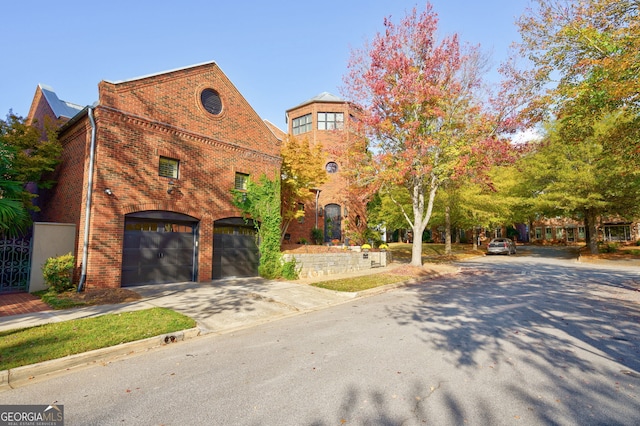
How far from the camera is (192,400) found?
144 inches

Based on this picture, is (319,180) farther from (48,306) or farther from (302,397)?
(302,397)

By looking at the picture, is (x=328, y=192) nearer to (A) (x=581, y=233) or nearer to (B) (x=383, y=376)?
(B) (x=383, y=376)

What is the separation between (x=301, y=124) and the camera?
26891 mm

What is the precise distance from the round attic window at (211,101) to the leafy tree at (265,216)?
145 inches

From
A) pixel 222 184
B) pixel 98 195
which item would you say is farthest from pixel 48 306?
pixel 222 184

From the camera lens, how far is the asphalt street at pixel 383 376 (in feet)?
10.7

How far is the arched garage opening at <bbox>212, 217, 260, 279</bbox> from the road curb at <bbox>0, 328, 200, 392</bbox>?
772 cm

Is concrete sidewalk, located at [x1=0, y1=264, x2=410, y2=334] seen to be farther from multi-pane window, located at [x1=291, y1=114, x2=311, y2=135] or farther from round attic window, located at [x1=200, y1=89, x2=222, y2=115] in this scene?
multi-pane window, located at [x1=291, y1=114, x2=311, y2=135]

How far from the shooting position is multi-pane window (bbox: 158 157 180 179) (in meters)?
12.1

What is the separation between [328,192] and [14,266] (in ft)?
59.5

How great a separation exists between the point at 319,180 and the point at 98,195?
412 inches

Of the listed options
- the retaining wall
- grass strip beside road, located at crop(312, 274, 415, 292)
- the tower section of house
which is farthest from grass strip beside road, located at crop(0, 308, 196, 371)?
the tower section of house

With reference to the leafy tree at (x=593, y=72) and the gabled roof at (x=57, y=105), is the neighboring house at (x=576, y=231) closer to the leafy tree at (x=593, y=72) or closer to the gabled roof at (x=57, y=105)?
the leafy tree at (x=593, y=72)

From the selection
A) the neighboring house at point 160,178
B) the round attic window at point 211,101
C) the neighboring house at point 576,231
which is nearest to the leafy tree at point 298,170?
the neighboring house at point 160,178
